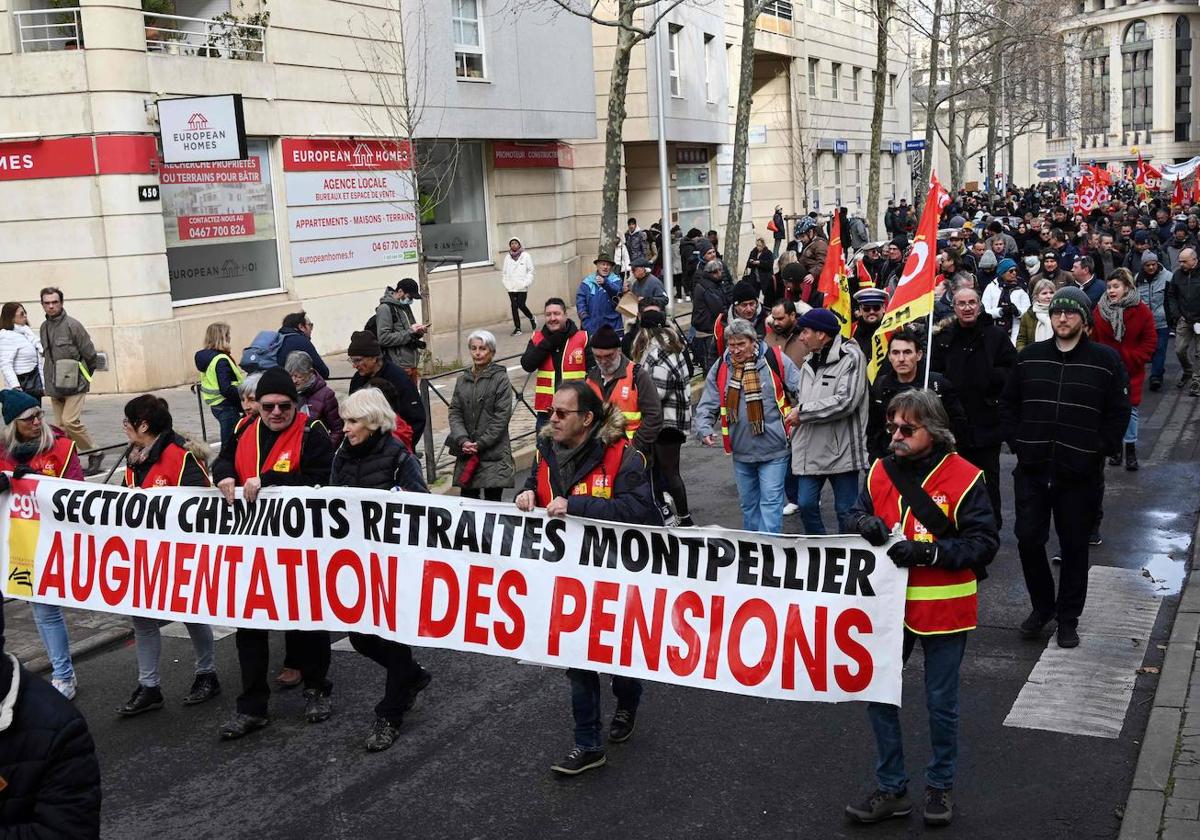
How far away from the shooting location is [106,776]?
6.52 m

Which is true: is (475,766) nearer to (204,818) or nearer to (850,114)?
(204,818)

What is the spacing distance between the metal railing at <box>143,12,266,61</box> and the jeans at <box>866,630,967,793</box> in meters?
16.9

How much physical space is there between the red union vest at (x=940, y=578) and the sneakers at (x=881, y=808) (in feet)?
2.33

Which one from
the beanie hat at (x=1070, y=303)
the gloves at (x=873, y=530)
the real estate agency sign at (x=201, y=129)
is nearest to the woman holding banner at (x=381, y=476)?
the gloves at (x=873, y=530)

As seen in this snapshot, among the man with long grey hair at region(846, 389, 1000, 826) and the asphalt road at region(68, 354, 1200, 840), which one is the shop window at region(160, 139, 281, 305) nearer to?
the asphalt road at region(68, 354, 1200, 840)

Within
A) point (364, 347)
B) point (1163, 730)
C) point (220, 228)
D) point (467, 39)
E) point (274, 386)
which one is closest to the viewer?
point (1163, 730)

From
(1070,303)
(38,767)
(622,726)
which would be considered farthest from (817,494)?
(38,767)

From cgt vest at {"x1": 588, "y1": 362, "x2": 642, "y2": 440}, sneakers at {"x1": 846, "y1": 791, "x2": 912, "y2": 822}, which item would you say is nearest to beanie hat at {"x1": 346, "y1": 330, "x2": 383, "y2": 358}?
cgt vest at {"x1": 588, "y1": 362, "x2": 642, "y2": 440}

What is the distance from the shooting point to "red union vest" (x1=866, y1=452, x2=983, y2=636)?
5.43 meters

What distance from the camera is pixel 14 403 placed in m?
7.32

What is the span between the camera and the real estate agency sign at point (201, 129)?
59.7 ft

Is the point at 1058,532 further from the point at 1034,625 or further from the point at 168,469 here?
the point at 168,469

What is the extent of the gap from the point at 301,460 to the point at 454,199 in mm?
20568

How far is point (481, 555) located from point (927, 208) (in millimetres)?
4501
